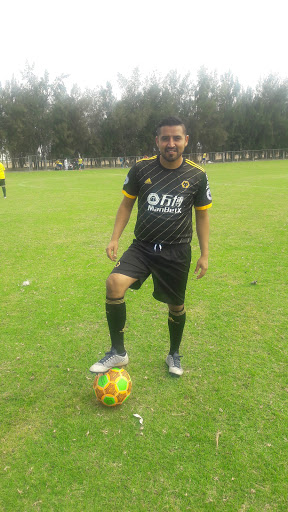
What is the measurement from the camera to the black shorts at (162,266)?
3170 mm

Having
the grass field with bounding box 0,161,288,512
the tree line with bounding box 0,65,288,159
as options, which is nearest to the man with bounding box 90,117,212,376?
the grass field with bounding box 0,161,288,512

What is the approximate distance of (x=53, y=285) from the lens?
5680 mm

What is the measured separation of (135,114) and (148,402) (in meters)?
57.4

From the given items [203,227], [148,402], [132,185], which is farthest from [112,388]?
[132,185]

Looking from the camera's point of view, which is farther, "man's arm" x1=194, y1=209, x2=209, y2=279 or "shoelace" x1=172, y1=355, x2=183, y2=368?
"shoelace" x1=172, y1=355, x2=183, y2=368

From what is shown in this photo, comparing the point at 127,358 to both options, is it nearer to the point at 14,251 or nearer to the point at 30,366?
Answer: the point at 30,366

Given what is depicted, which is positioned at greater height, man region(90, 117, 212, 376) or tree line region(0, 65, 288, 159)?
tree line region(0, 65, 288, 159)

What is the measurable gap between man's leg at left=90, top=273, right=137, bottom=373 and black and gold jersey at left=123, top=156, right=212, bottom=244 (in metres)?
0.50

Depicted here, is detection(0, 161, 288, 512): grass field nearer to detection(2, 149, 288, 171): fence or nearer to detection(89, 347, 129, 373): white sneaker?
detection(89, 347, 129, 373): white sneaker

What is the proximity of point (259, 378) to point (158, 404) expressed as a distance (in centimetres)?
108

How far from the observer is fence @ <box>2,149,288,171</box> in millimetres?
53250

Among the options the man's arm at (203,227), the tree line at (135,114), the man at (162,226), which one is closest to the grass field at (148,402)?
the man at (162,226)

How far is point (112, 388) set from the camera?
9.62 feet

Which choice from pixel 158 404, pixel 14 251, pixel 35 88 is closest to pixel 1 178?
pixel 14 251
